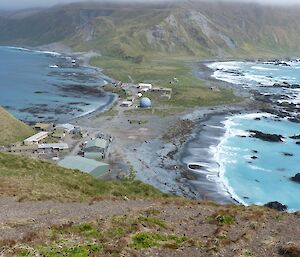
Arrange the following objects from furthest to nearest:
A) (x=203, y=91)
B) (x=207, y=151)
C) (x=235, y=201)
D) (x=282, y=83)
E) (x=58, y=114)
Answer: (x=282, y=83), (x=203, y=91), (x=58, y=114), (x=207, y=151), (x=235, y=201)

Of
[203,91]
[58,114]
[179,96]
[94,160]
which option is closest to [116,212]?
[94,160]

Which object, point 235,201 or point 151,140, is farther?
point 151,140

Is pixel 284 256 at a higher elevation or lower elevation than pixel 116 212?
higher

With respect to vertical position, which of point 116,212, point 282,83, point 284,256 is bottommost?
point 282,83

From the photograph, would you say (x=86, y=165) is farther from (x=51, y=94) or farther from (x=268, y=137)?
(x=51, y=94)

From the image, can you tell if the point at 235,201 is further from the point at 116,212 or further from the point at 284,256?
the point at 284,256

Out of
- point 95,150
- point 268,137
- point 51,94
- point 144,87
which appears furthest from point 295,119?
point 51,94

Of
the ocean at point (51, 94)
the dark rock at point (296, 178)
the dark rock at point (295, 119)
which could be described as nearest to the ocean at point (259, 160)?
the dark rock at point (295, 119)
